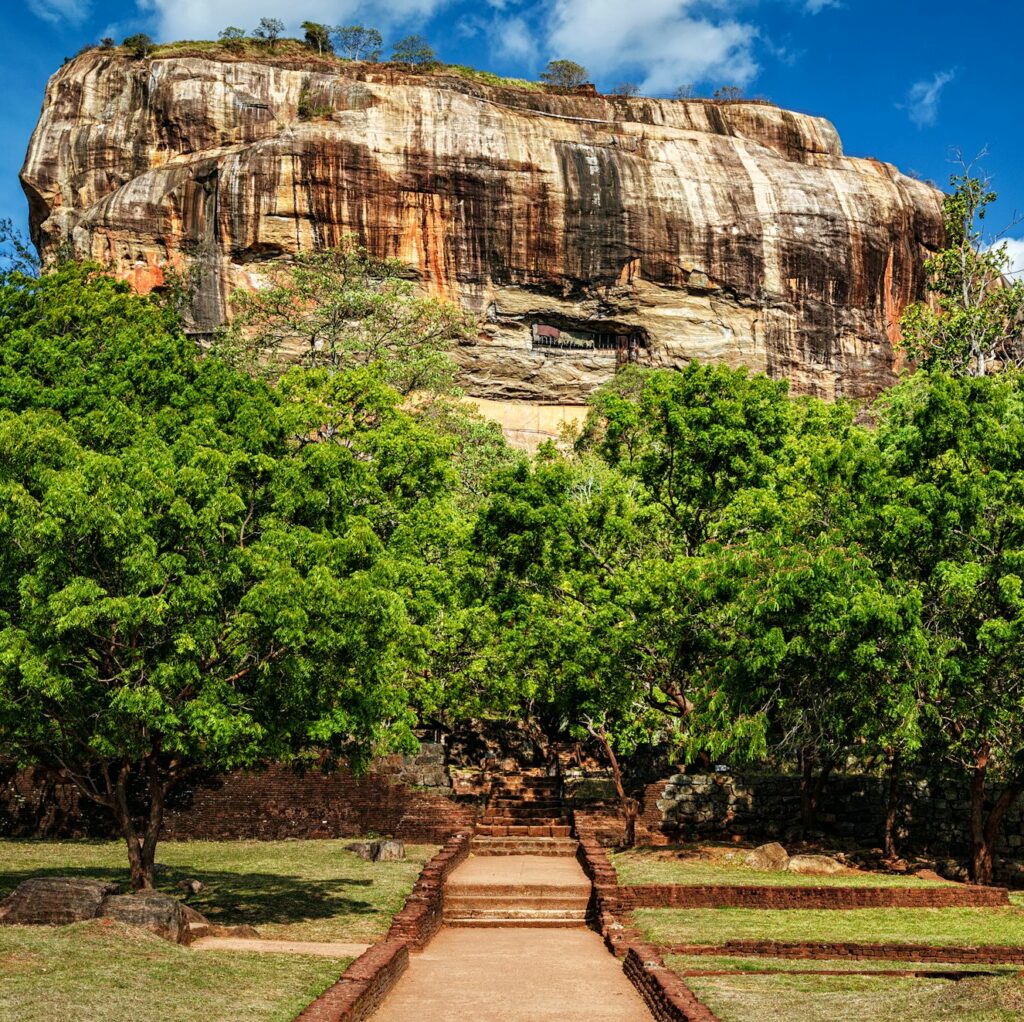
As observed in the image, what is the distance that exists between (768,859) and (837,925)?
5.20 m

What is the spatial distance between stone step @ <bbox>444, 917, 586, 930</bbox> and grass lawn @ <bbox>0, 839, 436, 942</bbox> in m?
0.88

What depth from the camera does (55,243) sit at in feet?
171

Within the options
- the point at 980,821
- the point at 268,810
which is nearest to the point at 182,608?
the point at 268,810

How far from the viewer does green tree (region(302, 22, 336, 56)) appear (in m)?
64.3

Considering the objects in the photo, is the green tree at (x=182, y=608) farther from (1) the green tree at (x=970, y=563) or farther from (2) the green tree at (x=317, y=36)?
(2) the green tree at (x=317, y=36)

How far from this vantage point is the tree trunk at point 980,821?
17234 mm

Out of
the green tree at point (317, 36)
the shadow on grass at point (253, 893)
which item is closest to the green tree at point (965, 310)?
the shadow on grass at point (253, 893)

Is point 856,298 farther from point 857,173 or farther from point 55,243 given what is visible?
point 55,243

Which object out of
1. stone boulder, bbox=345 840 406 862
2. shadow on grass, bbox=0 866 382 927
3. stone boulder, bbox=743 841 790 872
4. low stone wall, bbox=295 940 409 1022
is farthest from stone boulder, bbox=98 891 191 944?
stone boulder, bbox=743 841 790 872

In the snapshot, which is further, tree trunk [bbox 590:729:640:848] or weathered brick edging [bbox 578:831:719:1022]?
tree trunk [bbox 590:729:640:848]

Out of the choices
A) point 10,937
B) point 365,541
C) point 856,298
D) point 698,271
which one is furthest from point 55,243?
point 10,937

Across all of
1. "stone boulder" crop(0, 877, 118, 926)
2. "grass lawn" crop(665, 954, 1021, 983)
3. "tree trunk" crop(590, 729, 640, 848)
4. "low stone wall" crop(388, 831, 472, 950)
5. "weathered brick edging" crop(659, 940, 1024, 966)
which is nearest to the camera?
"grass lawn" crop(665, 954, 1021, 983)

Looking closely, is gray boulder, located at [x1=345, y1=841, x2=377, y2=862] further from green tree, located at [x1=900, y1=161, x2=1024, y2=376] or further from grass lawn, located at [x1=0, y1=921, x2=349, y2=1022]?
green tree, located at [x1=900, y1=161, x2=1024, y2=376]

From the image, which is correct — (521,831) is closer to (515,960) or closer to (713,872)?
(713,872)
